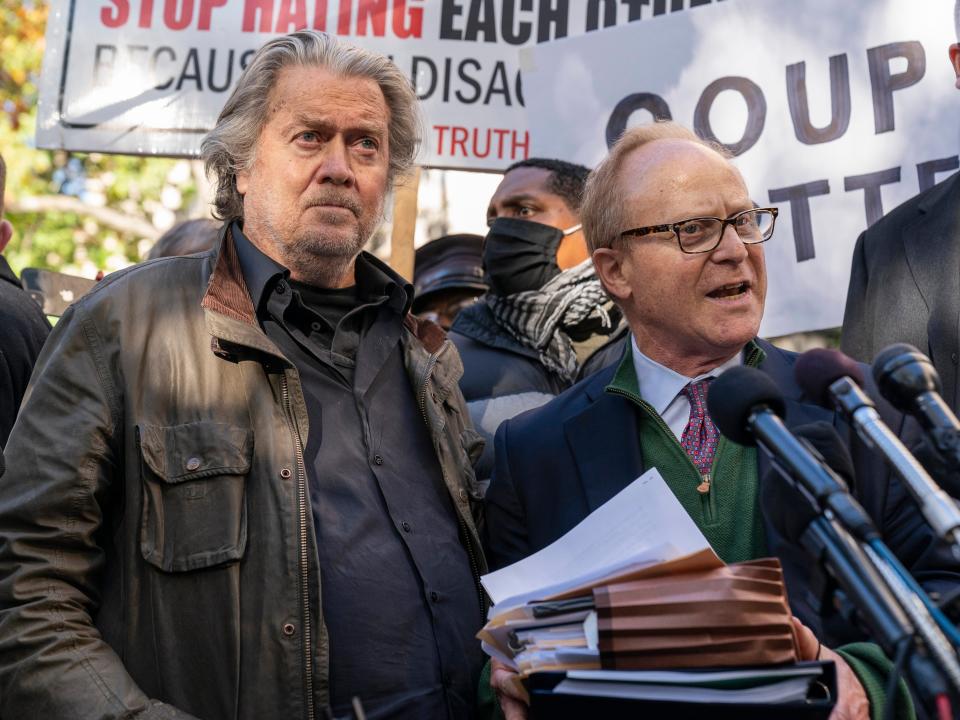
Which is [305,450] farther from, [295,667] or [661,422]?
[661,422]

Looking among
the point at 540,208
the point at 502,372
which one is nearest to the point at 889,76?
the point at 540,208

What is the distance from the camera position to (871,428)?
1860 mm

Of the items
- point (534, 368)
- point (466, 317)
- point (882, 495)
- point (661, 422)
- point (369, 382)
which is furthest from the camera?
point (466, 317)

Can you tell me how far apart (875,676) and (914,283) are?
196cm

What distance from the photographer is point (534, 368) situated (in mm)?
4652

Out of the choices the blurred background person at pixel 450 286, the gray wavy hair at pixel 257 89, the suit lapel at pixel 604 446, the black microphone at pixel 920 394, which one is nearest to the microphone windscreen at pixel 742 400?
the black microphone at pixel 920 394

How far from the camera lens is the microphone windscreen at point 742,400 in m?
2.04

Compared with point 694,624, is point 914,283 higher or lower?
higher

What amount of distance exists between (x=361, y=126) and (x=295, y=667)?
1.57 m

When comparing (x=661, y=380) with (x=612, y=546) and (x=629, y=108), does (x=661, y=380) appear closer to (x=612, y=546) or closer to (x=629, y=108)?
(x=612, y=546)

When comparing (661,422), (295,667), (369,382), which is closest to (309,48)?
(369,382)

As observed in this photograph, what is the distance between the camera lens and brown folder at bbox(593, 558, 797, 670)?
2.19 meters

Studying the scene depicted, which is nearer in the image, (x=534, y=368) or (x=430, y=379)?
(x=430, y=379)

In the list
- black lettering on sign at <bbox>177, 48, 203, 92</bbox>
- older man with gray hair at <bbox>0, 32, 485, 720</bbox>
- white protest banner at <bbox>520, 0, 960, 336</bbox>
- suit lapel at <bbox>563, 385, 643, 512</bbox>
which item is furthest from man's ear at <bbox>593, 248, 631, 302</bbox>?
black lettering on sign at <bbox>177, 48, 203, 92</bbox>
